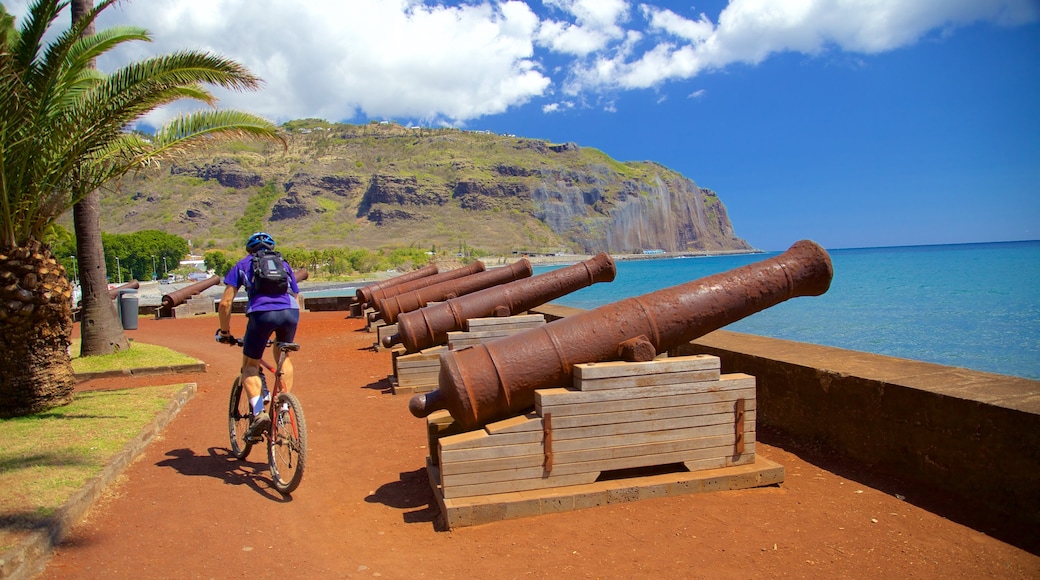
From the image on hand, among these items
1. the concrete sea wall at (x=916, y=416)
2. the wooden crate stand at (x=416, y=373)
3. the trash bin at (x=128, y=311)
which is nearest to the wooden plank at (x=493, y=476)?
the concrete sea wall at (x=916, y=416)

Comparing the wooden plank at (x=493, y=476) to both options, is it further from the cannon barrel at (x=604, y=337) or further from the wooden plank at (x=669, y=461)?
the cannon barrel at (x=604, y=337)

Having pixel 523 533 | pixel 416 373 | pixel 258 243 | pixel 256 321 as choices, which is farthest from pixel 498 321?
pixel 523 533

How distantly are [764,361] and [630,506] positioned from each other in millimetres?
2081

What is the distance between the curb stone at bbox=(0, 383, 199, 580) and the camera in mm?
3277

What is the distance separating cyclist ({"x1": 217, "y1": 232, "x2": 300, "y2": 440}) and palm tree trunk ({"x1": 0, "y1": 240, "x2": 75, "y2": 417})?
2.91 meters

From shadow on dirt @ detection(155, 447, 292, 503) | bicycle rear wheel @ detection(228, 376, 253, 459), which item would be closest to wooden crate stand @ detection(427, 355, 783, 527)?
shadow on dirt @ detection(155, 447, 292, 503)

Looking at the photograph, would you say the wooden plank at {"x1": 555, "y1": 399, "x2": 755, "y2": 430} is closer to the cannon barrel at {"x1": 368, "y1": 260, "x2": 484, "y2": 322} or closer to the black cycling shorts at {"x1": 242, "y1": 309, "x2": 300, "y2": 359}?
the black cycling shorts at {"x1": 242, "y1": 309, "x2": 300, "y2": 359}

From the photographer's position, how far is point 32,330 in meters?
6.56

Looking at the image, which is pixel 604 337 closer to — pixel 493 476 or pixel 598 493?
Answer: pixel 598 493

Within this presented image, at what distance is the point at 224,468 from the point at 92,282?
6655 millimetres

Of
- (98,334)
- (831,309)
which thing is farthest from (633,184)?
(98,334)

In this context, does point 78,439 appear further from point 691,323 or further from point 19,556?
point 691,323

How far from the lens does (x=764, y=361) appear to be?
543 cm

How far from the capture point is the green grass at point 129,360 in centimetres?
954
